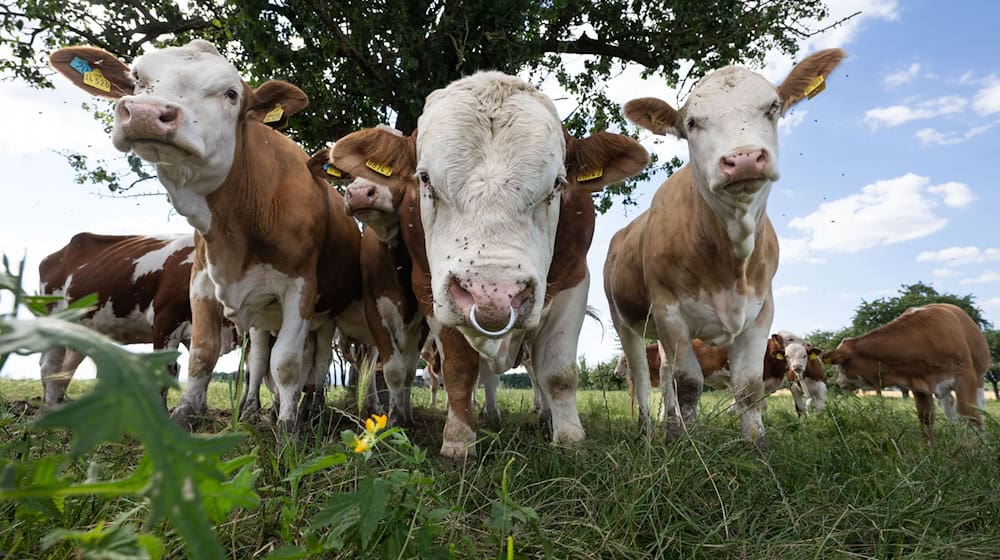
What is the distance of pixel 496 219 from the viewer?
2.95 metres

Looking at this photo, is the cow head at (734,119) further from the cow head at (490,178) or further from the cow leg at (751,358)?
the cow leg at (751,358)

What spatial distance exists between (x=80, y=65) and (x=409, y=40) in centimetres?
428

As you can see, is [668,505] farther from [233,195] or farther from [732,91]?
→ [233,195]

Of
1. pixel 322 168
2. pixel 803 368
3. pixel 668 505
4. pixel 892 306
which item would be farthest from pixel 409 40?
pixel 892 306

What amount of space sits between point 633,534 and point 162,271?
21.3ft

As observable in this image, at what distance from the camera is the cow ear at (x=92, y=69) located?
437 cm

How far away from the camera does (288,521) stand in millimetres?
1677

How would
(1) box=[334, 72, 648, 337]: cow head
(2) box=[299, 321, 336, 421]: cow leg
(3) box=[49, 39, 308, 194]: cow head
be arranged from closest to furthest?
(1) box=[334, 72, 648, 337]: cow head, (3) box=[49, 39, 308, 194]: cow head, (2) box=[299, 321, 336, 421]: cow leg

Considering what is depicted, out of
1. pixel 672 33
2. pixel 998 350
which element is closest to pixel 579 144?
pixel 672 33

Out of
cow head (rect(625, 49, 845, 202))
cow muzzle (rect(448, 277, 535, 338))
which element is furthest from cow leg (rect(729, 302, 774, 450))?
cow muzzle (rect(448, 277, 535, 338))

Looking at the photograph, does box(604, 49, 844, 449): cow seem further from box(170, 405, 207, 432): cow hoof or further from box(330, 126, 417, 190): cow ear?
box(170, 405, 207, 432): cow hoof

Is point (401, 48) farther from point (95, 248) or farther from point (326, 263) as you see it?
point (95, 248)

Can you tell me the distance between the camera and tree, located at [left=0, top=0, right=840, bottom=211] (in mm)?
8297

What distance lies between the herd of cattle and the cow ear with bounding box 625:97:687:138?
16mm
